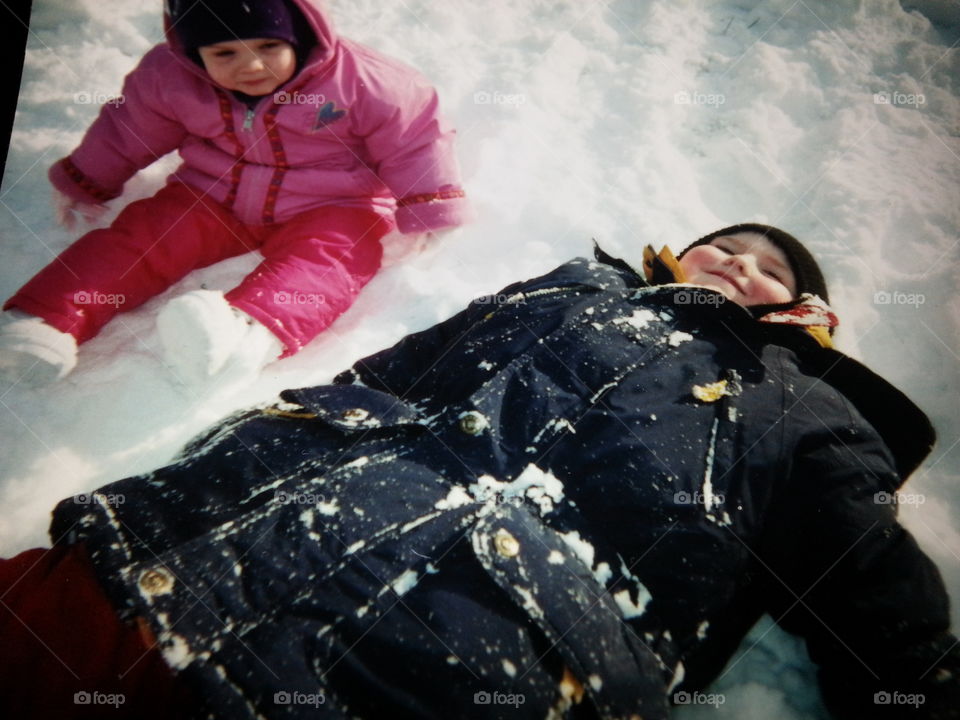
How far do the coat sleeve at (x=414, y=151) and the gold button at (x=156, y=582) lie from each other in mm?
1291

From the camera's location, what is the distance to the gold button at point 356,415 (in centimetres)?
105

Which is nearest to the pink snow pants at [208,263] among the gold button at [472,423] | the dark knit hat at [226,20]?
the dark knit hat at [226,20]

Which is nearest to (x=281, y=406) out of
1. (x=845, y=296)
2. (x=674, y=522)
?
(x=674, y=522)

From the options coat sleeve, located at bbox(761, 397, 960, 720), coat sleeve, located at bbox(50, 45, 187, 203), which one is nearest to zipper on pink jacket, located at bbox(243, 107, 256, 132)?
coat sleeve, located at bbox(50, 45, 187, 203)

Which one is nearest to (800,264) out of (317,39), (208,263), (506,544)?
(506,544)

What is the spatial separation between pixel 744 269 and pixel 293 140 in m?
1.54

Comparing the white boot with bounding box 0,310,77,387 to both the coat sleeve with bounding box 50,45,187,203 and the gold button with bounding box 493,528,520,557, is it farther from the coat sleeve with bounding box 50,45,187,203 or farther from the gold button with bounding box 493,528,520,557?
the gold button with bounding box 493,528,520,557

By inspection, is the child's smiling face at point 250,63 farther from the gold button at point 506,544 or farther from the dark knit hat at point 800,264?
the dark knit hat at point 800,264

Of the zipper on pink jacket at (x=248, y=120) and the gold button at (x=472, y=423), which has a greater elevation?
the zipper on pink jacket at (x=248, y=120)

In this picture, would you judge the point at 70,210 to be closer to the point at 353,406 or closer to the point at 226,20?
the point at 226,20

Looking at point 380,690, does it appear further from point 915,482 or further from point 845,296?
point 845,296

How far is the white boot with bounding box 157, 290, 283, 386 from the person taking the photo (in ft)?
3.96

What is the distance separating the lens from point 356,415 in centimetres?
106

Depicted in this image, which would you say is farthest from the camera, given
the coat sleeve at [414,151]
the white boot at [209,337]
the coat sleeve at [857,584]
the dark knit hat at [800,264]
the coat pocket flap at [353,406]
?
A: the coat sleeve at [414,151]
